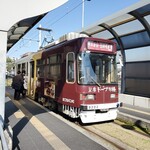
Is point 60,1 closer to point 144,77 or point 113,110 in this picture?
point 113,110

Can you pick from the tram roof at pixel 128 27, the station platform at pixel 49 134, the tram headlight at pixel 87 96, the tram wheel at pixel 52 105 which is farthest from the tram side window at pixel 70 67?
the tram roof at pixel 128 27

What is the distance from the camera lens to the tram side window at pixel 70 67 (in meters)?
8.52

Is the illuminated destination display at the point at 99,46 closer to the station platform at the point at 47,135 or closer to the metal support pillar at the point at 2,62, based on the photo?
the station platform at the point at 47,135

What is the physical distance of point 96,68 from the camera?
8.48 m

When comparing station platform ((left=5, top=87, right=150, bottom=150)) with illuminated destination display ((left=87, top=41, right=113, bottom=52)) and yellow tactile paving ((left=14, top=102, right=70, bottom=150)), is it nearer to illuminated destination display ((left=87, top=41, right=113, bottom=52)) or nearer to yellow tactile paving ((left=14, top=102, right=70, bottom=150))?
yellow tactile paving ((left=14, top=102, right=70, bottom=150))

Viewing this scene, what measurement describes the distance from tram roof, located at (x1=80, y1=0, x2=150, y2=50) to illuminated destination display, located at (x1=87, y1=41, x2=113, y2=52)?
1.86 m

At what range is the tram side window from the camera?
8521 millimetres

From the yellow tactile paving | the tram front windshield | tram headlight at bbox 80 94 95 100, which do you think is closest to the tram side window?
the tram front windshield

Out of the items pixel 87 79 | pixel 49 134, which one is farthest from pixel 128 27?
pixel 49 134

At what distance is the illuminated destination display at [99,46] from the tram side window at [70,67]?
69cm

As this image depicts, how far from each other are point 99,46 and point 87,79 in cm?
136

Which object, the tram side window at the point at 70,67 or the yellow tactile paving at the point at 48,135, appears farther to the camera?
the tram side window at the point at 70,67

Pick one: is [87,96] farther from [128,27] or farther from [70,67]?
[128,27]

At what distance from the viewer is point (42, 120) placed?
825 centimetres
